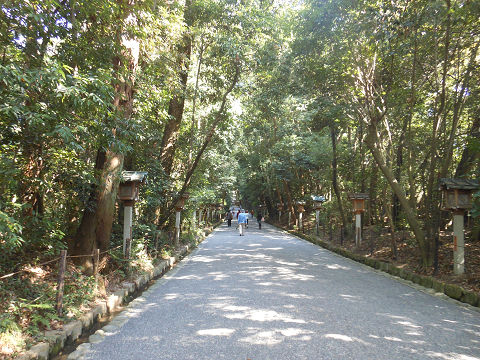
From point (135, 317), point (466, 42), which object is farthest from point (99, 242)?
point (466, 42)

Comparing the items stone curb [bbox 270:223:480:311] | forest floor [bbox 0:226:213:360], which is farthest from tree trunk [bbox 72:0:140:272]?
stone curb [bbox 270:223:480:311]

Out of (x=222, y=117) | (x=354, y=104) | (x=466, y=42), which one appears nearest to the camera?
(x=466, y=42)

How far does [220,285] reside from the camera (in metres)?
7.64

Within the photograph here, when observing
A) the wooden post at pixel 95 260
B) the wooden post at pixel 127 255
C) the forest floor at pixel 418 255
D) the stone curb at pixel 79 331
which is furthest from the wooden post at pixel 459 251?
the wooden post at pixel 95 260

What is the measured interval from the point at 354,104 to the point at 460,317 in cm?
781

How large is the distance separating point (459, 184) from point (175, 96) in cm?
880

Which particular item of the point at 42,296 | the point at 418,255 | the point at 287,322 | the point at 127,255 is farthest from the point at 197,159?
the point at 287,322

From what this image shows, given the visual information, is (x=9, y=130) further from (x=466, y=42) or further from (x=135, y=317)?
(x=466, y=42)

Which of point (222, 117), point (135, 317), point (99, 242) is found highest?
point (222, 117)

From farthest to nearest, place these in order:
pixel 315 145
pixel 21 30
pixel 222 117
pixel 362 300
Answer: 1. pixel 315 145
2. pixel 222 117
3. pixel 362 300
4. pixel 21 30

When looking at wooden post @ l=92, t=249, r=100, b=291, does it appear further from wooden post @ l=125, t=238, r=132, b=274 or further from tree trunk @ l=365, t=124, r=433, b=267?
tree trunk @ l=365, t=124, r=433, b=267

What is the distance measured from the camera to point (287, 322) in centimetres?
→ 504

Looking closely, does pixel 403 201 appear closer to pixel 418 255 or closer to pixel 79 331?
pixel 418 255

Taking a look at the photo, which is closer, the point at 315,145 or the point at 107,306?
the point at 107,306
